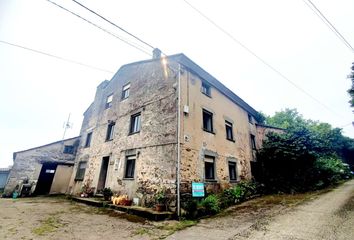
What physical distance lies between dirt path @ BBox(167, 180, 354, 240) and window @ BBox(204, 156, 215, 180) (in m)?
2.50

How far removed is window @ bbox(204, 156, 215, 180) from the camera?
8859 millimetres

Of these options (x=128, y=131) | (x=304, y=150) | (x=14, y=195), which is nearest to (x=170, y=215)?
(x=128, y=131)

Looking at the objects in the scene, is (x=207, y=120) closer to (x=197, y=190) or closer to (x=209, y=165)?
(x=209, y=165)

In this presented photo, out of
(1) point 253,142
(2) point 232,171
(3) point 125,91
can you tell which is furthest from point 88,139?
(1) point 253,142

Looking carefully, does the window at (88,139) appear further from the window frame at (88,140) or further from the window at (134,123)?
the window at (134,123)

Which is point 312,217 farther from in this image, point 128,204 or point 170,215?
point 128,204

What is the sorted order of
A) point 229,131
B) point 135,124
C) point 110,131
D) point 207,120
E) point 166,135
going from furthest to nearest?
point 110,131 → point 229,131 → point 135,124 → point 207,120 → point 166,135

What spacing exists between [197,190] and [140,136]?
4146 millimetres

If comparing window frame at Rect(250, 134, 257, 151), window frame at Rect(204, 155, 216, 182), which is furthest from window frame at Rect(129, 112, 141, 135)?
window frame at Rect(250, 134, 257, 151)

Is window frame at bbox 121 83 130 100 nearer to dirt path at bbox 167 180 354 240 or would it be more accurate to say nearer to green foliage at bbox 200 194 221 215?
green foliage at bbox 200 194 221 215

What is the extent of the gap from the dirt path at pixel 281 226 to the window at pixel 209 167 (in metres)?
2.50

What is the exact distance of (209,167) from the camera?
9094 mm

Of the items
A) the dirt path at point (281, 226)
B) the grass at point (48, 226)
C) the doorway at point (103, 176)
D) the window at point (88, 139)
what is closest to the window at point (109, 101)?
the window at point (88, 139)

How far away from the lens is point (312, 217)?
559 centimetres
